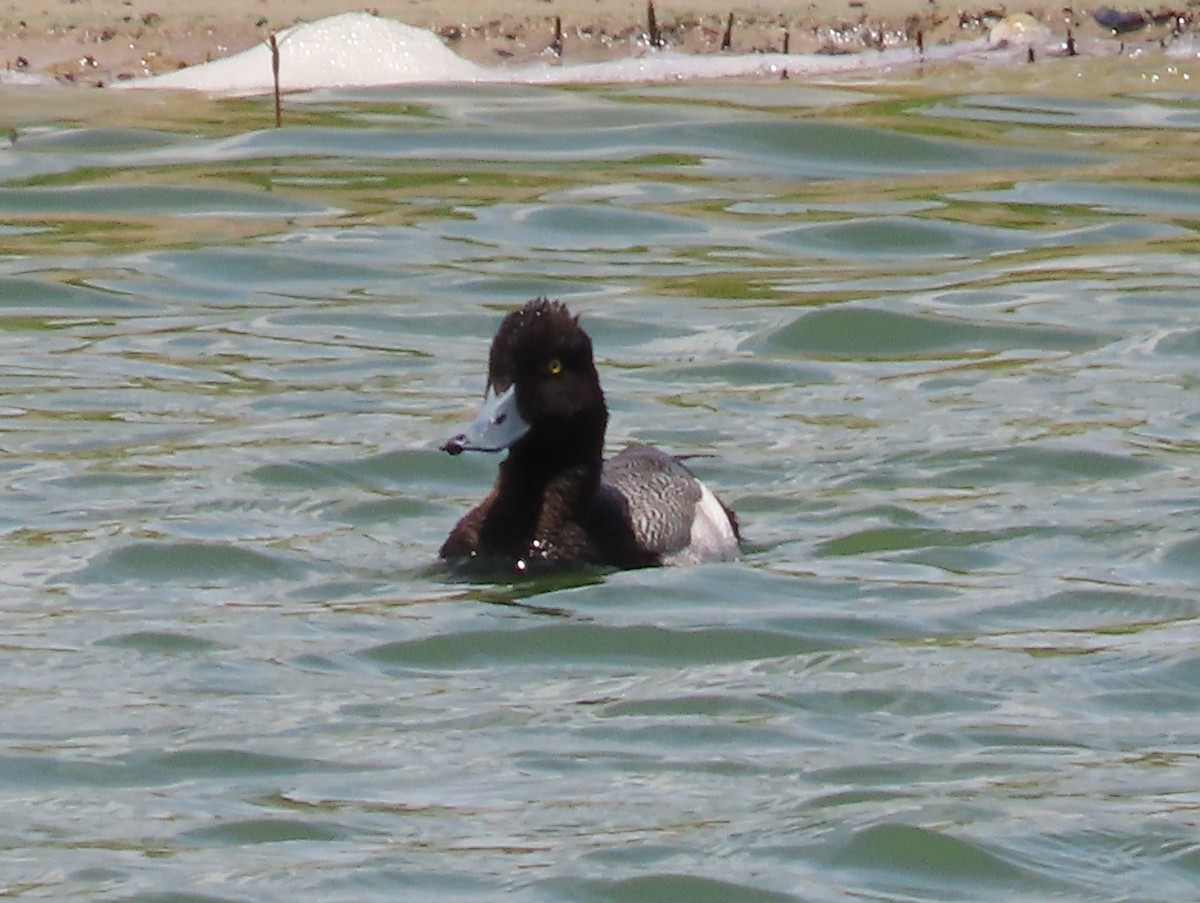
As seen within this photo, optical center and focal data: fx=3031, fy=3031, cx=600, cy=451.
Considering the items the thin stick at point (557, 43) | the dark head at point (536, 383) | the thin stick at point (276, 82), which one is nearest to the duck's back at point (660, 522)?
the dark head at point (536, 383)

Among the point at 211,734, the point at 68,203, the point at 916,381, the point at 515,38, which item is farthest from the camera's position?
the point at 515,38

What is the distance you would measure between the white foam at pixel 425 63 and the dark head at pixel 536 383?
818 centimetres

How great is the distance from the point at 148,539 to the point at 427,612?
1.12 m

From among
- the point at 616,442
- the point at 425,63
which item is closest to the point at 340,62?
the point at 425,63

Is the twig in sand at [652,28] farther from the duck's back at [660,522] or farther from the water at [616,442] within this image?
the duck's back at [660,522]

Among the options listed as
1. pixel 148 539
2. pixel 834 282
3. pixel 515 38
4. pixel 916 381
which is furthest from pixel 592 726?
pixel 515 38

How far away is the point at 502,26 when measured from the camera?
1705cm

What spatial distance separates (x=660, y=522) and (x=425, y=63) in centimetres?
828

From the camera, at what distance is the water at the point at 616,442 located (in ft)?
19.7

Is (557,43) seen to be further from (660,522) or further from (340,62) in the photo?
(660,522)

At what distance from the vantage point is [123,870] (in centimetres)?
570

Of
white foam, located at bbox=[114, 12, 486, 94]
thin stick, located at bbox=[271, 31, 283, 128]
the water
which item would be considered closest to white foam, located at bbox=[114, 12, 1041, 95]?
white foam, located at bbox=[114, 12, 486, 94]

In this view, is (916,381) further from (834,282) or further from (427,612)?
(427,612)

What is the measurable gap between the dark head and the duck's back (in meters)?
0.27
